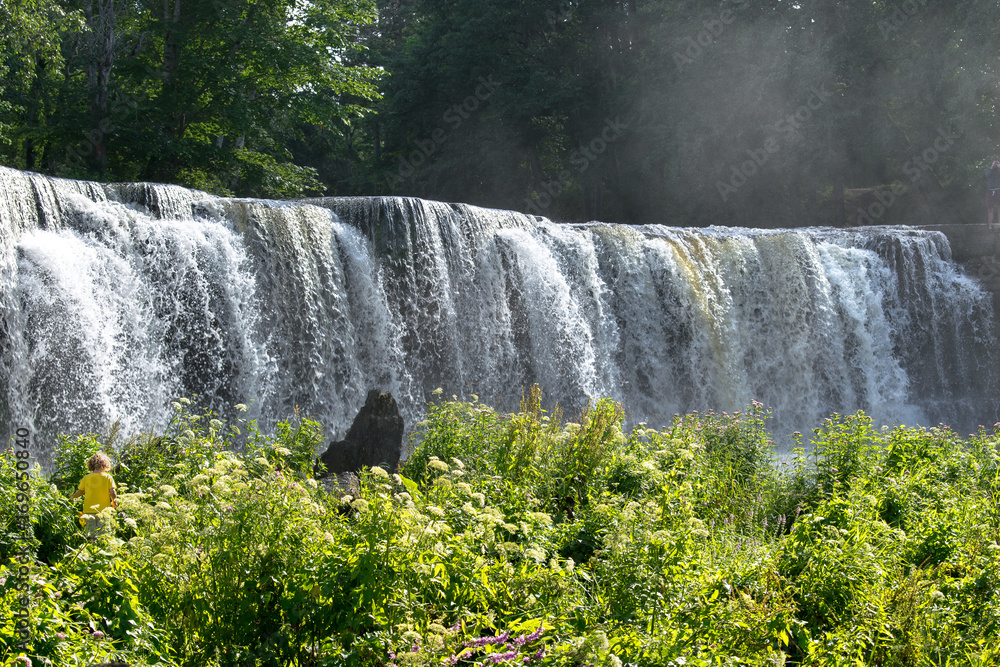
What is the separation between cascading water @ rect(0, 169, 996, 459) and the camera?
30.3ft

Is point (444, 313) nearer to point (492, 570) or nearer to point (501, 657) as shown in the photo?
point (492, 570)

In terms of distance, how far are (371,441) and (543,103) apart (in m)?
23.6

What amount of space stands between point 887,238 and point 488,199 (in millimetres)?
18925

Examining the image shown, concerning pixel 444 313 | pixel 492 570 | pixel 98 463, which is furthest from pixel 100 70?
pixel 492 570

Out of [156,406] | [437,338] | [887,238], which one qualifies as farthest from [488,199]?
[156,406]

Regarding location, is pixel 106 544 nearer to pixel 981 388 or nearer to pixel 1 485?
pixel 1 485

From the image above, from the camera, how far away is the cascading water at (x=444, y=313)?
9.23m

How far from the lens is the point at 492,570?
379cm

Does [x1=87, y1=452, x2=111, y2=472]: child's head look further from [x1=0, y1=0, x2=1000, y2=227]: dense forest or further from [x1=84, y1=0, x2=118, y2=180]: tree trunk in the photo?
[x1=84, y1=0, x2=118, y2=180]: tree trunk

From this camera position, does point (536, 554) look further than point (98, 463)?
No

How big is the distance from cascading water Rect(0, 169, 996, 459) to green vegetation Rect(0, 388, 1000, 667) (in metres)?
4.37

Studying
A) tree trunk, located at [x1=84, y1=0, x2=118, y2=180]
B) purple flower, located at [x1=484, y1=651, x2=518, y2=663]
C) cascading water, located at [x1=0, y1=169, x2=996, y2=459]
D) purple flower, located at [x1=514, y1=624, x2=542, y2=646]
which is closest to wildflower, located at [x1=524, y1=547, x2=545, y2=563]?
purple flower, located at [x1=514, y1=624, x2=542, y2=646]

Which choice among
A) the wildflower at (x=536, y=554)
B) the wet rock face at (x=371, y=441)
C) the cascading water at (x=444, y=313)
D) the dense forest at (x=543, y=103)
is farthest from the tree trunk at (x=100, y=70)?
the wildflower at (x=536, y=554)

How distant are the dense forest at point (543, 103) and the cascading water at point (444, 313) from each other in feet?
22.9
